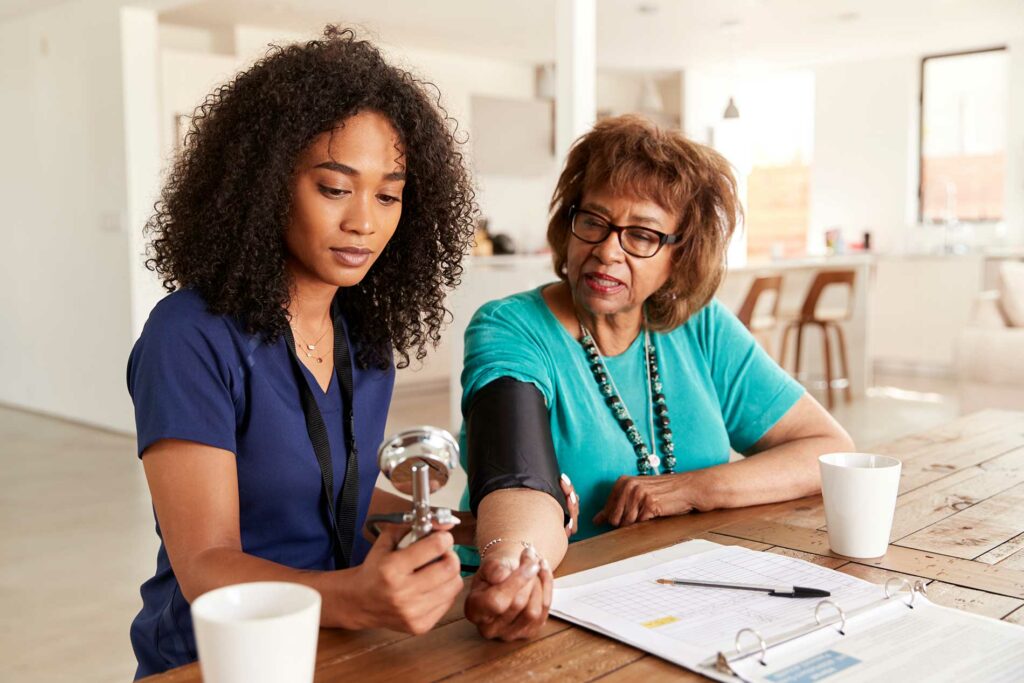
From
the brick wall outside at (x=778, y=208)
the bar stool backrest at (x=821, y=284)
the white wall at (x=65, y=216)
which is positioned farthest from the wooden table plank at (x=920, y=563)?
the brick wall outside at (x=778, y=208)

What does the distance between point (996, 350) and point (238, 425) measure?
15.5 feet

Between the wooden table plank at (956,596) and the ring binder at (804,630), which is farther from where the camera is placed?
the wooden table plank at (956,596)

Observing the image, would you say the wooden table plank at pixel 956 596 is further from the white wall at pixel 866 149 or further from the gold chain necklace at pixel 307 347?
the white wall at pixel 866 149

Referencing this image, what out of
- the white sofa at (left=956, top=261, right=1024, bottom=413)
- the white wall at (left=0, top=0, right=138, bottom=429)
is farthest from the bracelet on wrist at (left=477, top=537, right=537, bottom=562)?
the white wall at (left=0, top=0, right=138, bottom=429)

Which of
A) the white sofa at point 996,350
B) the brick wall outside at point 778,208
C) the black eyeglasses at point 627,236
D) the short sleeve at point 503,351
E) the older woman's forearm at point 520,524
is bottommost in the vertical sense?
the white sofa at point 996,350

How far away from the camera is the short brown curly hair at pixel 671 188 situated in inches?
63.3

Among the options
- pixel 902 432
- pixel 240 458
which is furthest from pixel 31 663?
pixel 902 432

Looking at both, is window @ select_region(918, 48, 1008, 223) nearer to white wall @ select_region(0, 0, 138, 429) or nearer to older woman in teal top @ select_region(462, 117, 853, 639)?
white wall @ select_region(0, 0, 138, 429)

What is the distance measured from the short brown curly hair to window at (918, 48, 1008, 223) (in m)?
7.00

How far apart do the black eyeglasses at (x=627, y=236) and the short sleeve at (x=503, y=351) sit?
0.17 m

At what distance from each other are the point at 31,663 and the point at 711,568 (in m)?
2.22

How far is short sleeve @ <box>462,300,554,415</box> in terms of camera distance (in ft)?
4.71

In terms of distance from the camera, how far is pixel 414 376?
7016 millimetres

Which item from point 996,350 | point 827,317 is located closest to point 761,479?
point 996,350
